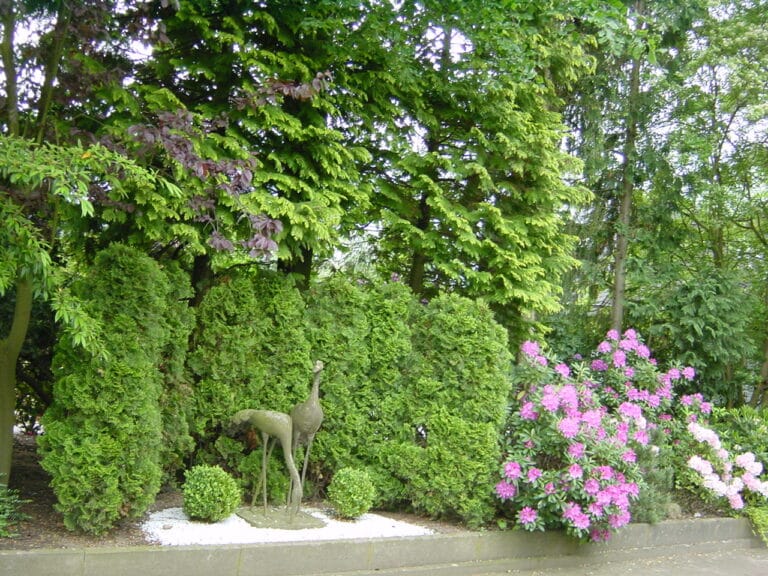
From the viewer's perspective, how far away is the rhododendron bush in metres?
5.56

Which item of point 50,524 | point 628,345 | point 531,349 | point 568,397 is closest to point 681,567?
point 568,397

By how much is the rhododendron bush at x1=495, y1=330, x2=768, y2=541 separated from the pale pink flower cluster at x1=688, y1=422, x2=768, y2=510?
0.01m

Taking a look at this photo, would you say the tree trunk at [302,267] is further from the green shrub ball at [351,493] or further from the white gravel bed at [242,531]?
the white gravel bed at [242,531]

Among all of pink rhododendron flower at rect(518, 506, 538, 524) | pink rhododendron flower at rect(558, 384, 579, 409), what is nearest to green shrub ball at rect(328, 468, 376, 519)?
pink rhododendron flower at rect(518, 506, 538, 524)

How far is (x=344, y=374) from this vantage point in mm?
6258

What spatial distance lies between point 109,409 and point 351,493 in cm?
206

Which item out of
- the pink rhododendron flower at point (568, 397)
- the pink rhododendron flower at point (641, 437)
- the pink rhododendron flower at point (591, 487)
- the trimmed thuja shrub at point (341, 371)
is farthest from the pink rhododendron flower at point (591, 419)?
the trimmed thuja shrub at point (341, 371)

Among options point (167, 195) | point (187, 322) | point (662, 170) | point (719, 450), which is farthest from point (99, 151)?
point (662, 170)

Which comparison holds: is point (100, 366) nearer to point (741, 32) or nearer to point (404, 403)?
point (404, 403)

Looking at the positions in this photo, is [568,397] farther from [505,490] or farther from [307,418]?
[307,418]

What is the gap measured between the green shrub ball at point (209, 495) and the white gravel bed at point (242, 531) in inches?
3.3

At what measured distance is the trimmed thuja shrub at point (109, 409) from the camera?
4645 millimetres

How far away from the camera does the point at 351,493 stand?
559cm

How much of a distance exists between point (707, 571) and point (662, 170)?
653 centimetres
